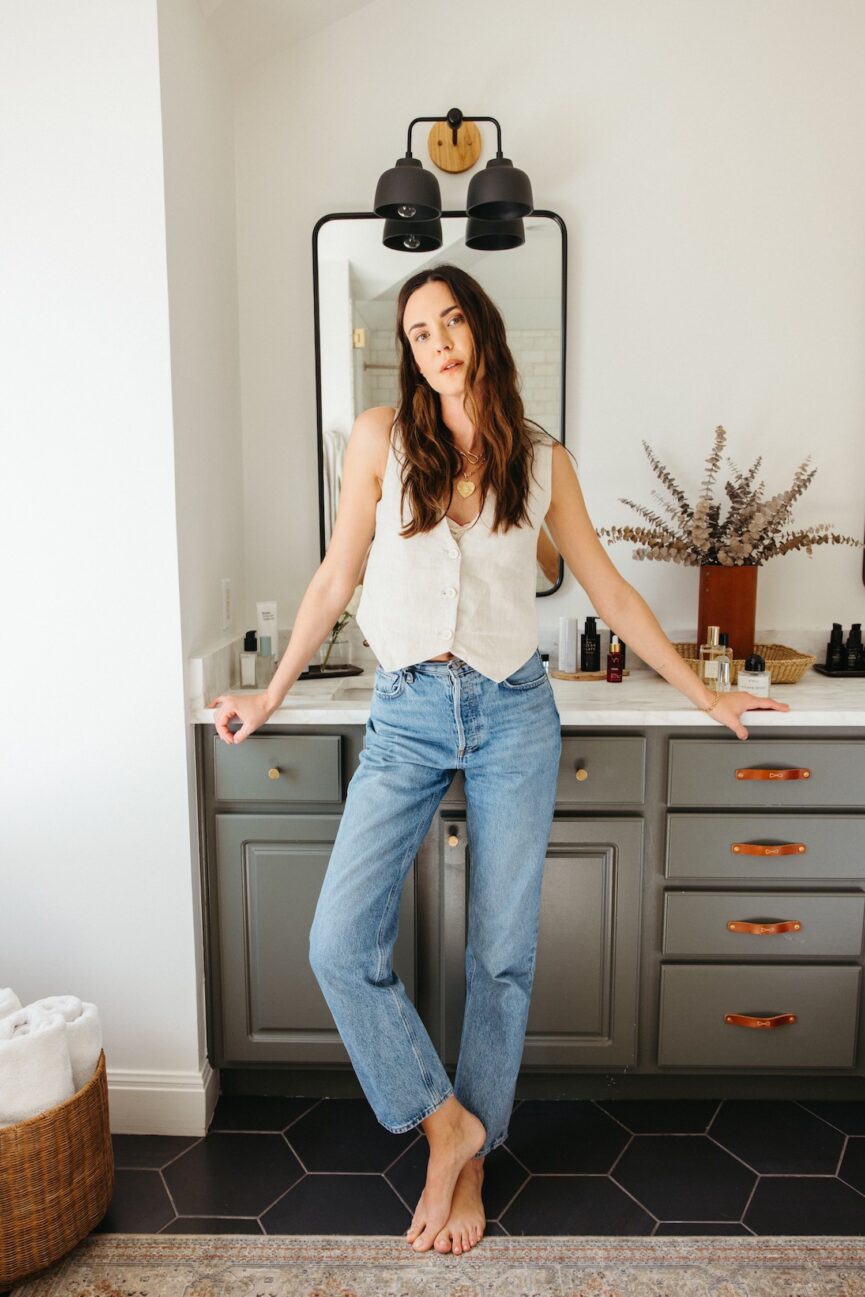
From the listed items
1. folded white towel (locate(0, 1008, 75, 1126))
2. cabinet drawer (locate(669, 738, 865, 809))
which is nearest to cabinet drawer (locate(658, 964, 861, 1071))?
cabinet drawer (locate(669, 738, 865, 809))

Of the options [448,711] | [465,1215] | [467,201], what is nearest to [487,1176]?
[465,1215]

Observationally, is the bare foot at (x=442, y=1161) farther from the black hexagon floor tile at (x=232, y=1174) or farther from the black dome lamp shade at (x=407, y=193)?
the black dome lamp shade at (x=407, y=193)

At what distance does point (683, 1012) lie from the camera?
2.17 meters

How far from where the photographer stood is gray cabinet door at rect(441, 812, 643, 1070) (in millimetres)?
2131

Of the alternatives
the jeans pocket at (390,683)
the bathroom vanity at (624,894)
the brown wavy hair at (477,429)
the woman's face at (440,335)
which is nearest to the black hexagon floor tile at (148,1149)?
the bathroom vanity at (624,894)

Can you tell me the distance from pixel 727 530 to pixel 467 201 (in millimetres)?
1054

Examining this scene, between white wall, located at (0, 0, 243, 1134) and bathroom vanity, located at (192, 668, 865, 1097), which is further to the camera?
bathroom vanity, located at (192, 668, 865, 1097)

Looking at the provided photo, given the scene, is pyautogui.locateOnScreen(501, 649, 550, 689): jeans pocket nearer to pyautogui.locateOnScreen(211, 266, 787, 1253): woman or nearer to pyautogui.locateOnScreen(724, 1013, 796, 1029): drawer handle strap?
pyautogui.locateOnScreen(211, 266, 787, 1253): woman

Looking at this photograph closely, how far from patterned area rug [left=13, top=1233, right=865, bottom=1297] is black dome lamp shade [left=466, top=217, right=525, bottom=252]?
2253 mm

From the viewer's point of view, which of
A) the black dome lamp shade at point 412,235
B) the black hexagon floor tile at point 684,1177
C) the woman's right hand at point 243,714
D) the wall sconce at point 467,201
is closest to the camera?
the black hexagon floor tile at point 684,1177

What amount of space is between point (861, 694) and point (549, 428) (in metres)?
1.06

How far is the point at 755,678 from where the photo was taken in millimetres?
2131

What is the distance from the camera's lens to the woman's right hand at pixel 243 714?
77.9 inches

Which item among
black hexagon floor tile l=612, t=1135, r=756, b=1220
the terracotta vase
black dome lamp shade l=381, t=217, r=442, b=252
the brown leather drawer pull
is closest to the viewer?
black hexagon floor tile l=612, t=1135, r=756, b=1220
